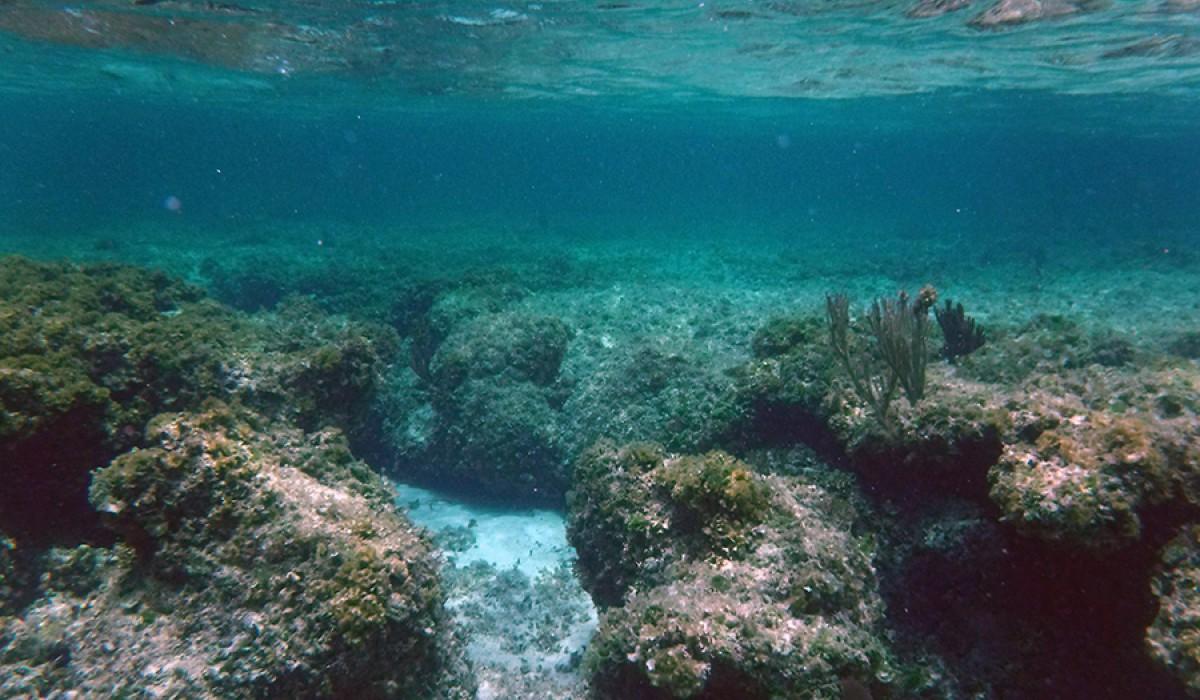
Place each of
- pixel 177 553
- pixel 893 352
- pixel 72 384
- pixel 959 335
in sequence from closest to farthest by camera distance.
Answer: pixel 177 553, pixel 72 384, pixel 893 352, pixel 959 335

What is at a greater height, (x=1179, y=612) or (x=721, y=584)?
(x=1179, y=612)

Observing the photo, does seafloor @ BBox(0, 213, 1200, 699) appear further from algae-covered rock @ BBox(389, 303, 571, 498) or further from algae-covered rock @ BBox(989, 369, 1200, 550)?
algae-covered rock @ BBox(389, 303, 571, 498)

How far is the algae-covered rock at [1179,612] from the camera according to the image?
4.45 metres

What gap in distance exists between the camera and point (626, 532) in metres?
6.60

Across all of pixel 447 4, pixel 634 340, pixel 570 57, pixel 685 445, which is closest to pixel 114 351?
pixel 685 445

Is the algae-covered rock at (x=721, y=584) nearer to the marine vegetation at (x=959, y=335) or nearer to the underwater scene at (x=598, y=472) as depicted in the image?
the underwater scene at (x=598, y=472)

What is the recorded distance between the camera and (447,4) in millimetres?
18484

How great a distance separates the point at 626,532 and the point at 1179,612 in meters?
4.54

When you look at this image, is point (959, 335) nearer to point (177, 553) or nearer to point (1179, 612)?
point (1179, 612)

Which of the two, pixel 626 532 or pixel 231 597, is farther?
pixel 626 532

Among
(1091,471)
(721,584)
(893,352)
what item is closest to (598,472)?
(721,584)

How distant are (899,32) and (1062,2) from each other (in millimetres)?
4772

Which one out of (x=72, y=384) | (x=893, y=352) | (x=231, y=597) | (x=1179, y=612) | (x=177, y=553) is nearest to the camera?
(x=1179, y=612)

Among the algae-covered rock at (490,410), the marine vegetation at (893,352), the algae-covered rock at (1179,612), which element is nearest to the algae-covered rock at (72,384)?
the algae-covered rock at (490,410)
